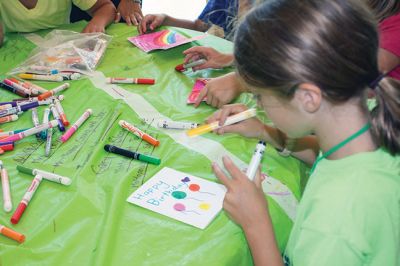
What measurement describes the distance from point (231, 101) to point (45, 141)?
17.1 inches

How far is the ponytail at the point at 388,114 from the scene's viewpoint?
0.57 metres

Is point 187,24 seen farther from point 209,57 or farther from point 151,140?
point 151,140

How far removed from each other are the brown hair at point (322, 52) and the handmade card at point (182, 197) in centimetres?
22

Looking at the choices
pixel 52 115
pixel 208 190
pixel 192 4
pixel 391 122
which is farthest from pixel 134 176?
pixel 192 4

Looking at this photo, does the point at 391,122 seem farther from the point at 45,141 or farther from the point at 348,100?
the point at 45,141

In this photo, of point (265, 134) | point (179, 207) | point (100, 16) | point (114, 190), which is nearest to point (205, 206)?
point (179, 207)

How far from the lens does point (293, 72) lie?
55 cm

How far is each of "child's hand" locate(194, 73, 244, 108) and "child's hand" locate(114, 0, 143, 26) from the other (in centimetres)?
60

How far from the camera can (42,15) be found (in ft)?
4.50

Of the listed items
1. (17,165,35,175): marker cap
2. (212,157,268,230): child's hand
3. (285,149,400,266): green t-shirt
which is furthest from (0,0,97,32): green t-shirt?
(285,149,400,266): green t-shirt

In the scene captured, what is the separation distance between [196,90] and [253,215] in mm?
472

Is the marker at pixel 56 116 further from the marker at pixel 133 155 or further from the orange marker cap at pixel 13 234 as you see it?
the orange marker cap at pixel 13 234

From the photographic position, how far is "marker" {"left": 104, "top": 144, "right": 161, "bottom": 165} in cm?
78

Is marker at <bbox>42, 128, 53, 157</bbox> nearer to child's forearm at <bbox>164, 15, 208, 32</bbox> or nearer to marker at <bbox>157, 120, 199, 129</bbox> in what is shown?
marker at <bbox>157, 120, 199, 129</bbox>
